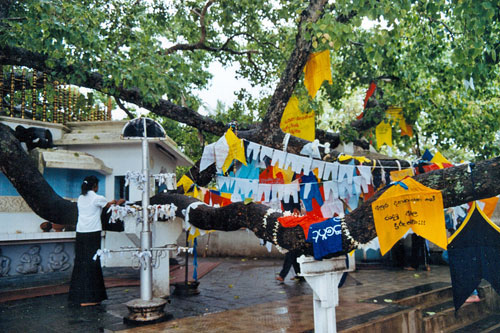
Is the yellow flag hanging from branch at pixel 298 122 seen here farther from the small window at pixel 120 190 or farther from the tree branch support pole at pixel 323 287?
the small window at pixel 120 190

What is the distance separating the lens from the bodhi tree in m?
5.92

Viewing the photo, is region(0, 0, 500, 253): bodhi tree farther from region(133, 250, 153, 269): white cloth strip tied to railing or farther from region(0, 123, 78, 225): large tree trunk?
region(133, 250, 153, 269): white cloth strip tied to railing

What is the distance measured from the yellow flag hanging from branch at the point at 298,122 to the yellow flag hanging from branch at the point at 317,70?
567 millimetres

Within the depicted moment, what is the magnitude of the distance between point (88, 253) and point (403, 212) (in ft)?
16.7

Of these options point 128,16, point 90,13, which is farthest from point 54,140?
point 90,13

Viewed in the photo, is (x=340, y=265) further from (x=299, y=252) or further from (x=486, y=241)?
(x=486, y=241)

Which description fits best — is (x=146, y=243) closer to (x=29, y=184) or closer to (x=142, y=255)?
(x=142, y=255)

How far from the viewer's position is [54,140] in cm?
1055

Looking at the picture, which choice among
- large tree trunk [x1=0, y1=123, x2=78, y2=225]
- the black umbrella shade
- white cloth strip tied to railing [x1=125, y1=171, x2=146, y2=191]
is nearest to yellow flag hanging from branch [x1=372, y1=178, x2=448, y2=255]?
the black umbrella shade

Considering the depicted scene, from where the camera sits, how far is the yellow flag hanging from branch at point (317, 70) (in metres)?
7.59

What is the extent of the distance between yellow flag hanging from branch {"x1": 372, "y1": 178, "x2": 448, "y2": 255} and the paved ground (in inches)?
65.9

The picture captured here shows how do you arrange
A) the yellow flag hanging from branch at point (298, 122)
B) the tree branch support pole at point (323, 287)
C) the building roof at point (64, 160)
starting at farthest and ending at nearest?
the building roof at point (64, 160)
the yellow flag hanging from branch at point (298, 122)
the tree branch support pole at point (323, 287)

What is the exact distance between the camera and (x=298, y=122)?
27.2 ft

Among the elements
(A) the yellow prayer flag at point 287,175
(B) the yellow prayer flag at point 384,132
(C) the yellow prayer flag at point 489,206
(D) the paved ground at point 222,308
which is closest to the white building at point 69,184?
(D) the paved ground at point 222,308
